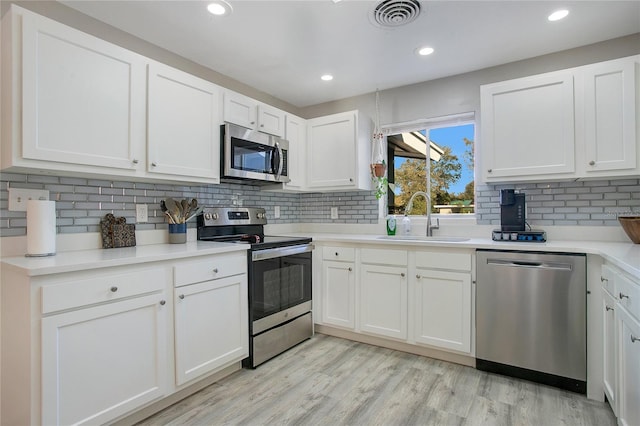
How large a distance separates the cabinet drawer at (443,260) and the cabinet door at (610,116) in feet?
3.39

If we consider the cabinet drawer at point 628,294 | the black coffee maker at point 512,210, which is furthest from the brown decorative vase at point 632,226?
the cabinet drawer at point 628,294

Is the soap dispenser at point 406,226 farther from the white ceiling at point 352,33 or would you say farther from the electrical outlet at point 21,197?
the electrical outlet at point 21,197

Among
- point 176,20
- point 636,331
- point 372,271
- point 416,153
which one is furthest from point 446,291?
point 176,20

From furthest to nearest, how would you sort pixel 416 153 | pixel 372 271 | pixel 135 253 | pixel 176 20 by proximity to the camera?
pixel 416 153, pixel 372 271, pixel 176 20, pixel 135 253

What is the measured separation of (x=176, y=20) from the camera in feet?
7.16

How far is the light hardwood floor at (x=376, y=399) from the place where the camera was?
73.1 inches

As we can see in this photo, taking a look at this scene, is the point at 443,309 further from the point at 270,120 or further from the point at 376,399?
the point at 270,120

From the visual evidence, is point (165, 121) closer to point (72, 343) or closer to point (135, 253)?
point (135, 253)

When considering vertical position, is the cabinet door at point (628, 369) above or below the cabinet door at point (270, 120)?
below

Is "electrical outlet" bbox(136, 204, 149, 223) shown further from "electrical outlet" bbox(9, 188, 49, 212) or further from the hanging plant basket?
the hanging plant basket

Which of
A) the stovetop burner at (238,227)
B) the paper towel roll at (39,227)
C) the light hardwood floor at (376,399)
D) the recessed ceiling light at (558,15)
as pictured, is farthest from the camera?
the stovetop burner at (238,227)

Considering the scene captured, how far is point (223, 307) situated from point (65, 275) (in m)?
0.96

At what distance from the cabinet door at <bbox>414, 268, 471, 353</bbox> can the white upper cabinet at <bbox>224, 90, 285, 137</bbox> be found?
178cm

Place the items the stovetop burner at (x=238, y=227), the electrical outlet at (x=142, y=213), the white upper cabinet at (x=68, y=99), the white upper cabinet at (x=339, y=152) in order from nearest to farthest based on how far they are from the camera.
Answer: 1. the white upper cabinet at (x=68, y=99)
2. the electrical outlet at (x=142, y=213)
3. the stovetop burner at (x=238, y=227)
4. the white upper cabinet at (x=339, y=152)
